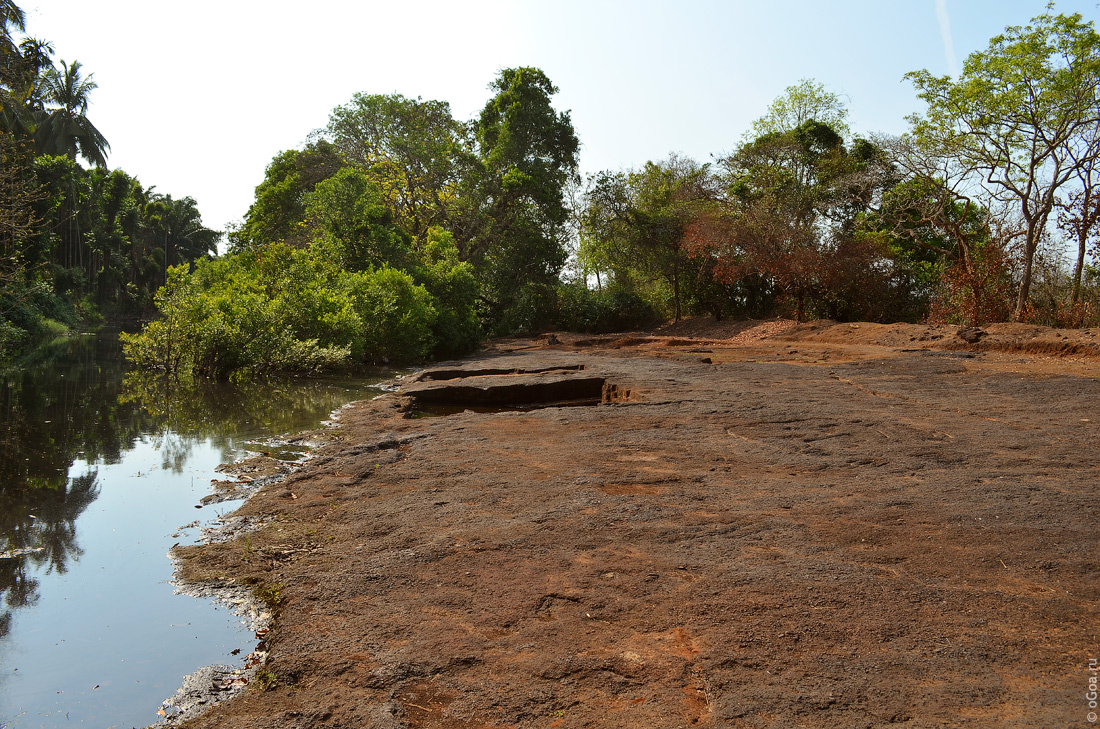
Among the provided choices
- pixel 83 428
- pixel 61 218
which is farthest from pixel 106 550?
pixel 61 218

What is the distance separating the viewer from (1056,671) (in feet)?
7.52

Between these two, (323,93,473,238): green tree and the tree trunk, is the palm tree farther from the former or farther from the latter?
the tree trunk

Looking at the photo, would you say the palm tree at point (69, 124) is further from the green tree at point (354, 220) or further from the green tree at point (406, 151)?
the green tree at point (354, 220)

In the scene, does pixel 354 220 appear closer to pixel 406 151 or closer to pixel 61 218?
pixel 406 151

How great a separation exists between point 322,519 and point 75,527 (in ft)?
5.52

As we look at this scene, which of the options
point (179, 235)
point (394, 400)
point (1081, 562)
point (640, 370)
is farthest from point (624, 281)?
point (179, 235)

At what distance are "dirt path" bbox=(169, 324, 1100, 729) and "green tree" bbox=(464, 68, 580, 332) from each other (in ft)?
68.1

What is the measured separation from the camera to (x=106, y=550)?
408cm

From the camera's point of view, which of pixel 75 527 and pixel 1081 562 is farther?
pixel 75 527

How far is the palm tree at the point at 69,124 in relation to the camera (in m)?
34.9

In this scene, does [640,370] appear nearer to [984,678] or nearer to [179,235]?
[984,678]

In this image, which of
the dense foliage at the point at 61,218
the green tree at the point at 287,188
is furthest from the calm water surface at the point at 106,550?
the green tree at the point at 287,188

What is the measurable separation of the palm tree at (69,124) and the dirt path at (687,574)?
126ft

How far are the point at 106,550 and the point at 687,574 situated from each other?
3.36m
